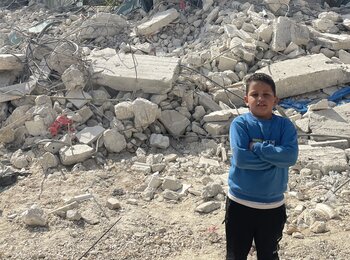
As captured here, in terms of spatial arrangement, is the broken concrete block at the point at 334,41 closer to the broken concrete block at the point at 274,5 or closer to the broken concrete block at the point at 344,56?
the broken concrete block at the point at 344,56

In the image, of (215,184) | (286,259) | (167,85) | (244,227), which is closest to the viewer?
(244,227)

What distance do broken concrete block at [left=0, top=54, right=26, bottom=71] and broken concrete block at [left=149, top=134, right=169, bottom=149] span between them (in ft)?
8.03

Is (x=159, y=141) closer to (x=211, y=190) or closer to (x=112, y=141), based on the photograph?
(x=112, y=141)

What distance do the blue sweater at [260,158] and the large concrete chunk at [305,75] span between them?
3.99 m

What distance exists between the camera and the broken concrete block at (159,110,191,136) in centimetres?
624

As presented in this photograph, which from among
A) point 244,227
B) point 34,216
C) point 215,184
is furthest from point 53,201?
point 244,227

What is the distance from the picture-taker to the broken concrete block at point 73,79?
643 centimetres

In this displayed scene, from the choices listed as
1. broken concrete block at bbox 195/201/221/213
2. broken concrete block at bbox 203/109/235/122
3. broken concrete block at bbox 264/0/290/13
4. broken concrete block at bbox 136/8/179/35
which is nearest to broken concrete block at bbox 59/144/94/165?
broken concrete block at bbox 203/109/235/122

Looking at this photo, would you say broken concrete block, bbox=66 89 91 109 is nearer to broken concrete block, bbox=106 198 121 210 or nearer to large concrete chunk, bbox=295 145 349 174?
broken concrete block, bbox=106 198 121 210

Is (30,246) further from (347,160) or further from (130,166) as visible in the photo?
(347,160)

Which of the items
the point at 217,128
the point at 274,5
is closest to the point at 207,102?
the point at 217,128

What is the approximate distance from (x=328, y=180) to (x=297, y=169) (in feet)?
1.19

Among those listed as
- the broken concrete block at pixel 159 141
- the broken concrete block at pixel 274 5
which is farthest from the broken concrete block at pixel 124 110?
the broken concrete block at pixel 274 5

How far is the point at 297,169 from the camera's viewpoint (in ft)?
17.6
